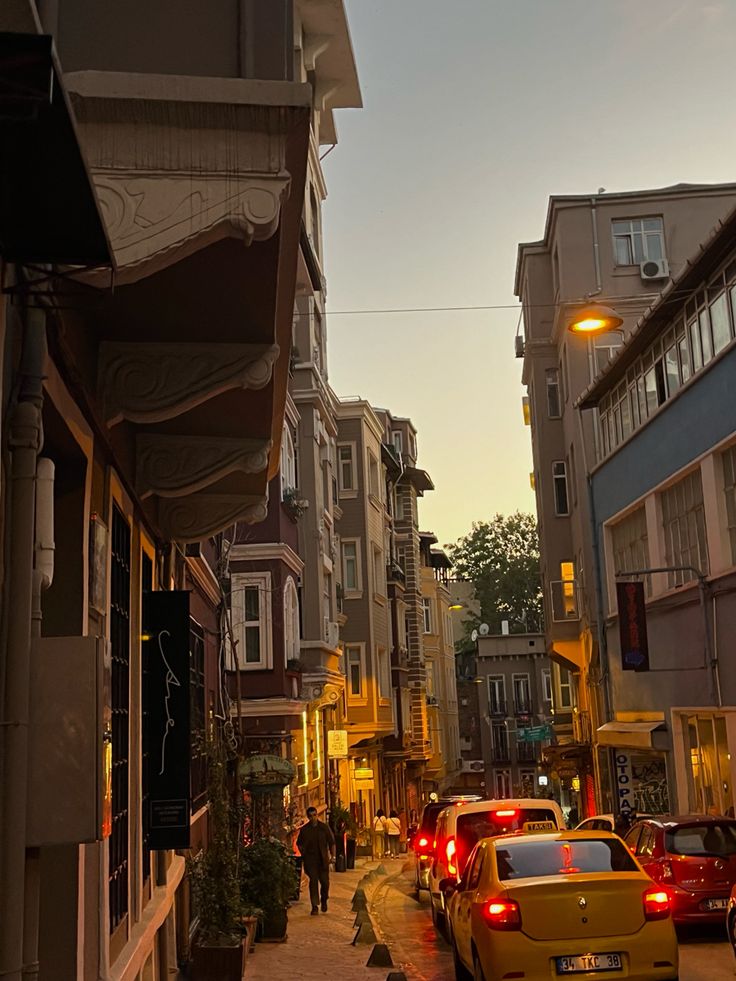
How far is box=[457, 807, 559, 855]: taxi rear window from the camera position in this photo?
17.2 metres

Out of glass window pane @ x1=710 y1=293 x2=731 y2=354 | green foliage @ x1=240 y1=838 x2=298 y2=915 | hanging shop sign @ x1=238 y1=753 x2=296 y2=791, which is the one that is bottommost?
green foliage @ x1=240 y1=838 x2=298 y2=915

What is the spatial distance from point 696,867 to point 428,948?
4432mm

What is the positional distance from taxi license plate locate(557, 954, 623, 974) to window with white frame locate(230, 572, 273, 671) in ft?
56.8

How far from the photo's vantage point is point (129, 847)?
9.32 meters

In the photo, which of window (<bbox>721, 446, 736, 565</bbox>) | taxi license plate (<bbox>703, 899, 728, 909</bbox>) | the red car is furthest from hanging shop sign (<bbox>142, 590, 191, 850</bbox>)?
window (<bbox>721, 446, 736, 565</bbox>)

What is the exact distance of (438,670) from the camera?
70938mm

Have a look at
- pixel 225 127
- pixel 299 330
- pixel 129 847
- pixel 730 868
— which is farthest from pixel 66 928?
pixel 299 330

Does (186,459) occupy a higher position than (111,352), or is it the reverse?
(111,352)

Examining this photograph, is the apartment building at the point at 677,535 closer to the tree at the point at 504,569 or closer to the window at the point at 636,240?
the window at the point at 636,240

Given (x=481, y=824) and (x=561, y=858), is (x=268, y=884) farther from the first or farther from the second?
(x=561, y=858)

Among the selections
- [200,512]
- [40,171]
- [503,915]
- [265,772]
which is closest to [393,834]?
[265,772]

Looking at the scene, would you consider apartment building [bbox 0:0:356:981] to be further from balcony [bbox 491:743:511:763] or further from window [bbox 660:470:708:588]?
balcony [bbox 491:743:511:763]

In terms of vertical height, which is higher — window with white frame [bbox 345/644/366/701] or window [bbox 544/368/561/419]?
window [bbox 544/368/561/419]

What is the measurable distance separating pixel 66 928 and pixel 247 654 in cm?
2026
